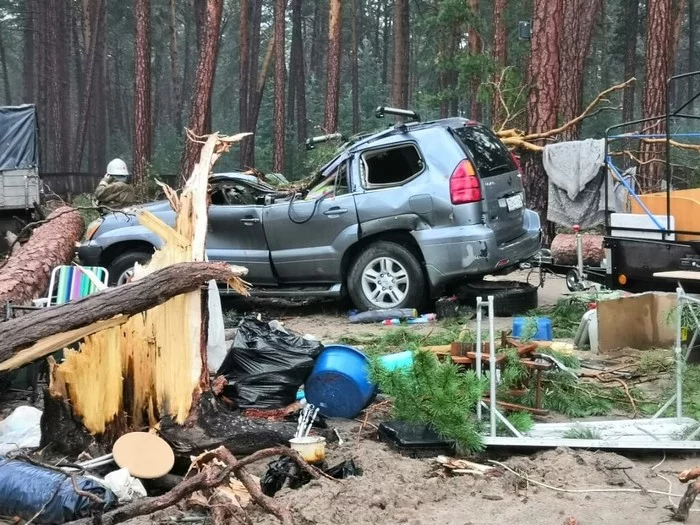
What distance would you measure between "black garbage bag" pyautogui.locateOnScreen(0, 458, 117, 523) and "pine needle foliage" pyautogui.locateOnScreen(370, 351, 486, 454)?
1888mm

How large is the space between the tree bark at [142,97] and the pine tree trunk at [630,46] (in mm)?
24484

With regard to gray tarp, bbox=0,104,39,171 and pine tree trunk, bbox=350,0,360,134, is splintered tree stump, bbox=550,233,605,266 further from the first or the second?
pine tree trunk, bbox=350,0,360,134

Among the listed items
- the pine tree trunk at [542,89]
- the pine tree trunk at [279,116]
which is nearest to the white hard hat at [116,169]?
the pine tree trunk at [542,89]

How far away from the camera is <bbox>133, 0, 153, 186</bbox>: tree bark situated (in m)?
22.8

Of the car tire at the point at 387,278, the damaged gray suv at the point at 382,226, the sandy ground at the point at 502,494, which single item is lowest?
the sandy ground at the point at 502,494

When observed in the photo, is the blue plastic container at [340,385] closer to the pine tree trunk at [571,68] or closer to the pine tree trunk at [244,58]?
the pine tree trunk at [571,68]

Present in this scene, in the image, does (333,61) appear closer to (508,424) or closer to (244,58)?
(244,58)

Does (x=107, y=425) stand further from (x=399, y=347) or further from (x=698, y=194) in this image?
(x=698, y=194)

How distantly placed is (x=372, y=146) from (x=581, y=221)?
5.01m

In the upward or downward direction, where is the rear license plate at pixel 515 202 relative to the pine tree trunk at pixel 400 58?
downward

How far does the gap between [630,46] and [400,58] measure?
1482 centimetres

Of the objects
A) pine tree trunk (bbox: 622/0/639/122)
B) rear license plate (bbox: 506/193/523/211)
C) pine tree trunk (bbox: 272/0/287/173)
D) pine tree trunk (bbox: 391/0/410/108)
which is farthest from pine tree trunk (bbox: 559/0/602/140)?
pine tree trunk (bbox: 622/0/639/122)

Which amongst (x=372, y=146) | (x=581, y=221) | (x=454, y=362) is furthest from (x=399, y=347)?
(x=581, y=221)

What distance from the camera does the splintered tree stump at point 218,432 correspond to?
517cm
